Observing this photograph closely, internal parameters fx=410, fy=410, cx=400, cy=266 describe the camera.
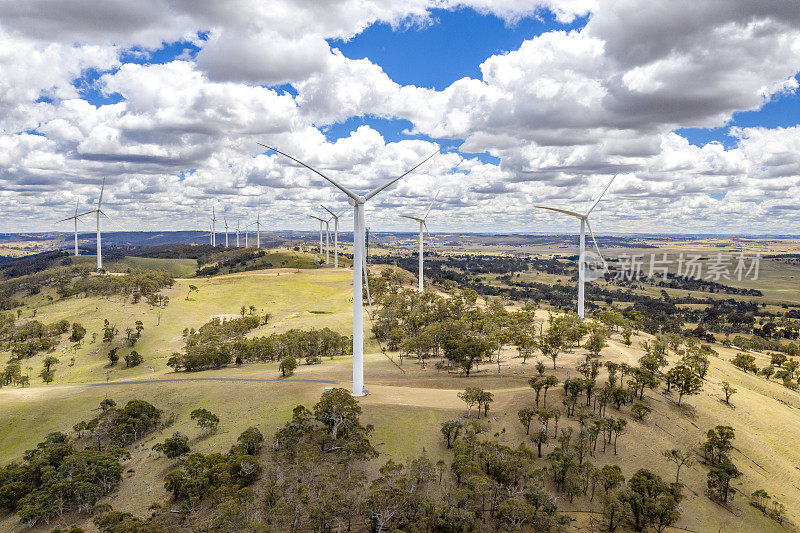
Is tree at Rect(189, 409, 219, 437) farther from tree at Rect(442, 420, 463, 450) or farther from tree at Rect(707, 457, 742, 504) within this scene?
tree at Rect(707, 457, 742, 504)

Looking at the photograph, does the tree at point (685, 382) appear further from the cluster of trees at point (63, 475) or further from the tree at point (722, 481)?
the cluster of trees at point (63, 475)

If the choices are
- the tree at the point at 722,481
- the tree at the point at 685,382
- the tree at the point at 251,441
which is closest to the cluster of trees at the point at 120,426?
the tree at the point at 251,441

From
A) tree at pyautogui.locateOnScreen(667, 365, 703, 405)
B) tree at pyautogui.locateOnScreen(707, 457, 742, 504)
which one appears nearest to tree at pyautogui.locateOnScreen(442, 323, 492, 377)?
tree at pyautogui.locateOnScreen(667, 365, 703, 405)

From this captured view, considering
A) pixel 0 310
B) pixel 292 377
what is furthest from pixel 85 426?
pixel 0 310

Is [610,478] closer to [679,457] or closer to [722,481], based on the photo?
[722,481]

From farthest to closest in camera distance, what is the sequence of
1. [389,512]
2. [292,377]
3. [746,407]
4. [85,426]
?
[292,377] < [746,407] < [85,426] < [389,512]

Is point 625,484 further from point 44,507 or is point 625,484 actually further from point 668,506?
point 44,507
